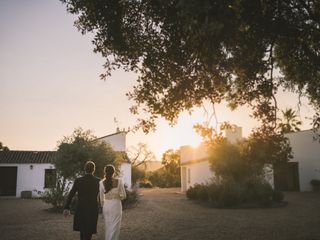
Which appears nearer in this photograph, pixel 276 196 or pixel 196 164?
pixel 276 196

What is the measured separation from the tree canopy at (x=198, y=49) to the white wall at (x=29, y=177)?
27.9 m

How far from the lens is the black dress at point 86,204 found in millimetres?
7060

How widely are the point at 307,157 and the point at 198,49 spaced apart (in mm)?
30400

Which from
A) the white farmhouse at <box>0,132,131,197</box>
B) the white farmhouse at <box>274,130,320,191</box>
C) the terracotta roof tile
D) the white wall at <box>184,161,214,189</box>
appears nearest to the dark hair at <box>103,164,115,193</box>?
the white wall at <box>184,161,214,189</box>

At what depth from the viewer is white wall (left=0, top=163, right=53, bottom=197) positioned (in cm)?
3391

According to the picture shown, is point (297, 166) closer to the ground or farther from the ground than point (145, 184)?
farther from the ground

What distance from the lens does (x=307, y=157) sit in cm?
3447

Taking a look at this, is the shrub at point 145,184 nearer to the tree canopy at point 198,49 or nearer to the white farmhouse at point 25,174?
the white farmhouse at point 25,174

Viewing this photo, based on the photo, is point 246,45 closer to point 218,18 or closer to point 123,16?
point 218,18

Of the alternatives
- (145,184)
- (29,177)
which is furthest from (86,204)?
(145,184)

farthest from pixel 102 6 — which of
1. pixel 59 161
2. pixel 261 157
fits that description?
pixel 59 161

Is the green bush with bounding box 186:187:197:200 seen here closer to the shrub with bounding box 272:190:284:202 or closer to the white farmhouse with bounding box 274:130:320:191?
the shrub with bounding box 272:190:284:202

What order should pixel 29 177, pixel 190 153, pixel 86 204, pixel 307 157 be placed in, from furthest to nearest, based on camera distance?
pixel 190 153 → pixel 307 157 → pixel 29 177 → pixel 86 204

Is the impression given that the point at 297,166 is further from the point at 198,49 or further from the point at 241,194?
the point at 198,49
